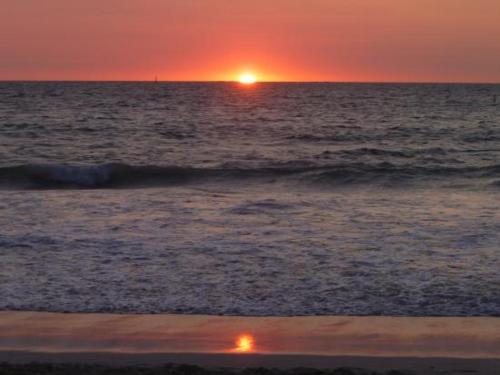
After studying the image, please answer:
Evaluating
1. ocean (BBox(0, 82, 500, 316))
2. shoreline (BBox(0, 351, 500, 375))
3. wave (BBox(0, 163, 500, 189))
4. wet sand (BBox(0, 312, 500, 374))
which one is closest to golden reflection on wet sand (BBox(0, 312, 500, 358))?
wet sand (BBox(0, 312, 500, 374))

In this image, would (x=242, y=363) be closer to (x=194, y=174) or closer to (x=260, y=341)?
(x=260, y=341)

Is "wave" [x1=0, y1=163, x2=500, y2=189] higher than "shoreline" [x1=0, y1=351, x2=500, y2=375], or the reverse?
"wave" [x1=0, y1=163, x2=500, y2=189]

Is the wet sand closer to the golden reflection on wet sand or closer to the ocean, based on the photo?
the golden reflection on wet sand

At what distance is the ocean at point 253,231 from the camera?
772 centimetres

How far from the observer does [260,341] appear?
6.13 metres

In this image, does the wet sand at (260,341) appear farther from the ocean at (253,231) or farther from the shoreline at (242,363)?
the ocean at (253,231)

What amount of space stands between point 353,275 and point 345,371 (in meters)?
3.29

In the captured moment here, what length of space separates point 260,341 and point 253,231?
5194 millimetres

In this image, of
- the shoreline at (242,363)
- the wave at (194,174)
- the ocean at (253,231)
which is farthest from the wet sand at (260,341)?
the wave at (194,174)

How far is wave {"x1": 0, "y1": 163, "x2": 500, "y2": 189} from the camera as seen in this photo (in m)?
20.8

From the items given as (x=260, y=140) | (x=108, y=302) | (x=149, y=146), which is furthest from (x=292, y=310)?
(x=260, y=140)

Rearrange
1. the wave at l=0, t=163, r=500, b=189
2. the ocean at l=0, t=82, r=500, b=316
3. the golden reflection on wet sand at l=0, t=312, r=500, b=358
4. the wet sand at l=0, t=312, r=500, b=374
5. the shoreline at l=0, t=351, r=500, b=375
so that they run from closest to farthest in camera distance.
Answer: the shoreline at l=0, t=351, r=500, b=375
the wet sand at l=0, t=312, r=500, b=374
the golden reflection on wet sand at l=0, t=312, r=500, b=358
the ocean at l=0, t=82, r=500, b=316
the wave at l=0, t=163, r=500, b=189

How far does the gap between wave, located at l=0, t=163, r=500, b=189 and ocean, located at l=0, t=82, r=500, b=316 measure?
6 centimetres

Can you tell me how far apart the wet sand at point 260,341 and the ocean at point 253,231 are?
0.42 m
